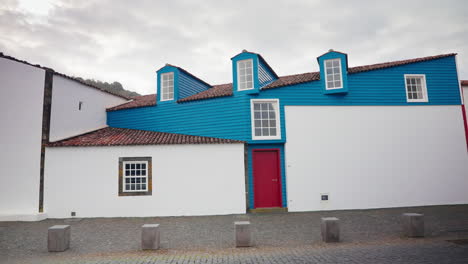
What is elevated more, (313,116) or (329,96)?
(329,96)

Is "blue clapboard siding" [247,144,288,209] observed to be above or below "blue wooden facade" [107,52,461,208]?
below

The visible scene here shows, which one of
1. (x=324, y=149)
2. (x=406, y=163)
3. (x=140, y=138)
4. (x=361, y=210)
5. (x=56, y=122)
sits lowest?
(x=361, y=210)

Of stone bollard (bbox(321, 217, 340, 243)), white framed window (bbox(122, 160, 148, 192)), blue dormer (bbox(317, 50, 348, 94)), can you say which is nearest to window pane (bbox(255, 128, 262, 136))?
blue dormer (bbox(317, 50, 348, 94))

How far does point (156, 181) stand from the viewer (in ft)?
40.2

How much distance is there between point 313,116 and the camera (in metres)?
13.0

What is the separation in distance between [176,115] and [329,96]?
785 centimetres

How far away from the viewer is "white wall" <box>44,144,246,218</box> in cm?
1200

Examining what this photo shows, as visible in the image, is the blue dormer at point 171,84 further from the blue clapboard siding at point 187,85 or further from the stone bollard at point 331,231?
the stone bollard at point 331,231

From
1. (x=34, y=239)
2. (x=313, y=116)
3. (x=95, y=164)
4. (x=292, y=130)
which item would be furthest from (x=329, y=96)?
(x=34, y=239)

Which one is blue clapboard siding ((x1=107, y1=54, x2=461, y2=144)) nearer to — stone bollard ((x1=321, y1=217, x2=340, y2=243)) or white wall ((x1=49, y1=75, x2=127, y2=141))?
stone bollard ((x1=321, y1=217, x2=340, y2=243))

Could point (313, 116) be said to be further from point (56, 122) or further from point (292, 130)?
point (56, 122)

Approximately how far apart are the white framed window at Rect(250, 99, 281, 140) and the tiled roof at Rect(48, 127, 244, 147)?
1350 millimetres

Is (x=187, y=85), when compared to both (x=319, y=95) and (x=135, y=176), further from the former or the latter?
(x=319, y=95)

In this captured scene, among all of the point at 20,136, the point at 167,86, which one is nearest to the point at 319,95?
the point at 167,86
